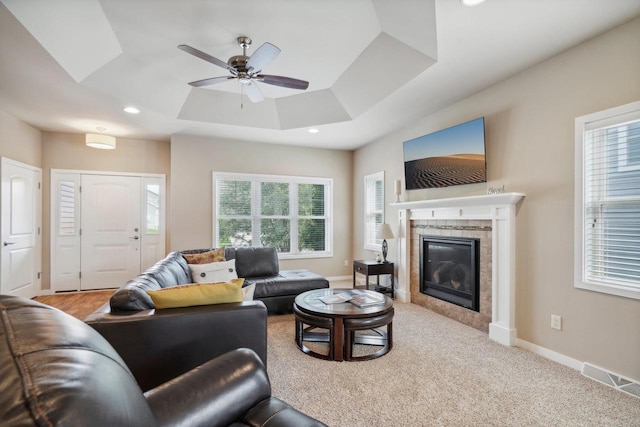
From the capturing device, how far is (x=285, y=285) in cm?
390

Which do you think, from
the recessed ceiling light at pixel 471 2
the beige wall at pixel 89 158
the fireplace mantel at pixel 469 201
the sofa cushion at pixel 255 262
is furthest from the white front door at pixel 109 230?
the recessed ceiling light at pixel 471 2

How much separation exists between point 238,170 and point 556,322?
15.8 ft

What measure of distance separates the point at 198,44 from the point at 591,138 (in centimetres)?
350

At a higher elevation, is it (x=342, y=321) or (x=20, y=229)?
(x=20, y=229)

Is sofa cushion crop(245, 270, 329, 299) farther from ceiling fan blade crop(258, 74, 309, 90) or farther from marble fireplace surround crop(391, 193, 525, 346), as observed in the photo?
ceiling fan blade crop(258, 74, 309, 90)

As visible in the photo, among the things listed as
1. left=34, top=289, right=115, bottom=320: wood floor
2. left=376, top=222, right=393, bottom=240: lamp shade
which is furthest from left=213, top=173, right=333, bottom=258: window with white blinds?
left=34, top=289, right=115, bottom=320: wood floor

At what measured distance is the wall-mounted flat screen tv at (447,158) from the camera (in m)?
3.36

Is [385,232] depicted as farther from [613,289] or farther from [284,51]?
[284,51]

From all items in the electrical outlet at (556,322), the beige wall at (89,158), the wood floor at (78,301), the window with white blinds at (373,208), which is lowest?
the wood floor at (78,301)

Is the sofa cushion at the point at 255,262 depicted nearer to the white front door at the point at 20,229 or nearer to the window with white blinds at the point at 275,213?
the window with white blinds at the point at 275,213

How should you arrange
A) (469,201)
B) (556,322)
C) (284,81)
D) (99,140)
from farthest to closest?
1. (99,140)
2. (469,201)
3. (284,81)
4. (556,322)

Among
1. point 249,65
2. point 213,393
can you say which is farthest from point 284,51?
point 213,393

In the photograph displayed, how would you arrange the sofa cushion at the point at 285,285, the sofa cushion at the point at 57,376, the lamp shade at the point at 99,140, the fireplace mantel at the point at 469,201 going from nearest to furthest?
the sofa cushion at the point at 57,376, the fireplace mantel at the point at 469,201, the sofa cushion at the point at 285,285, the lamp shade at the point at 99,140

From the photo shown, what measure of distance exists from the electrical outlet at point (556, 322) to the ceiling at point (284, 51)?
2272mm
